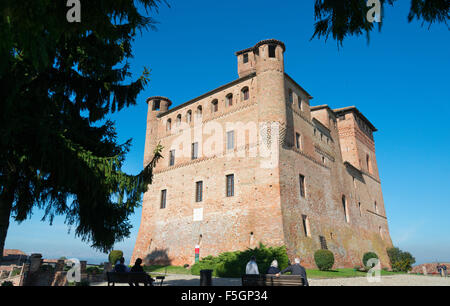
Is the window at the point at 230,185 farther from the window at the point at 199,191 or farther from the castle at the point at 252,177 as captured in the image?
the window at the point at 199,191

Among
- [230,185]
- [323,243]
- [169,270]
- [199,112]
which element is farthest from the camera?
[199,112]

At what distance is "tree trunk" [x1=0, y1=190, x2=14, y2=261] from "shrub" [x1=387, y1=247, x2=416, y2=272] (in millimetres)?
29675

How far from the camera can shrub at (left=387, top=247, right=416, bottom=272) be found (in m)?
26.7

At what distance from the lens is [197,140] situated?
24734mm

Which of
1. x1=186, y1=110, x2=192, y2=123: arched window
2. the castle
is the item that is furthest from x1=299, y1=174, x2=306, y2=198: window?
x1=186, y1=110, x2=192, y2=123: arched window

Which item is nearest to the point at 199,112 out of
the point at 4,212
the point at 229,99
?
the point at 229,99

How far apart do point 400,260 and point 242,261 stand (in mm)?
20338

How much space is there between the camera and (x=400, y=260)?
2819cm

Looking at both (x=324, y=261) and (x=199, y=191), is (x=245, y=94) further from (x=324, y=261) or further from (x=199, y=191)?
(x=324, y=261)

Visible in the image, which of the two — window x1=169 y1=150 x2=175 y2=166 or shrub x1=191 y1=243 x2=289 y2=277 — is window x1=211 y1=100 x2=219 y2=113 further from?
shrub x1=191 y1=243 x2=289 y2=277

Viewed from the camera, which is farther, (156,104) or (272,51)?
(156,104)

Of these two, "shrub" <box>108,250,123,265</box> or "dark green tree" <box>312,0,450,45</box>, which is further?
Answer: "shrub" <box>108,250,123,265</box>

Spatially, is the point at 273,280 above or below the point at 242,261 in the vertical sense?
below

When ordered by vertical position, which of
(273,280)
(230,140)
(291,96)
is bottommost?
(273,280)
